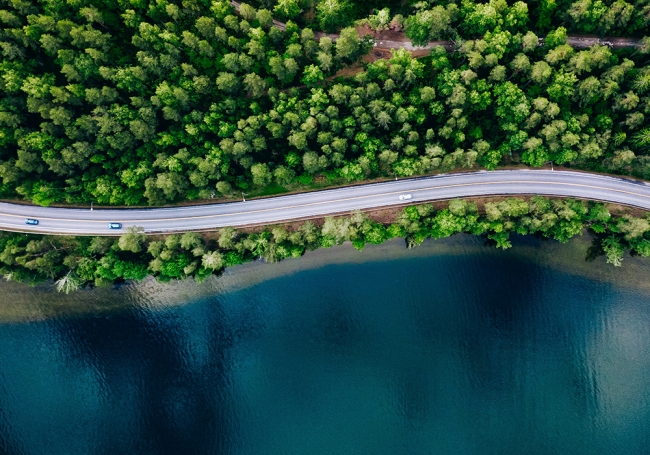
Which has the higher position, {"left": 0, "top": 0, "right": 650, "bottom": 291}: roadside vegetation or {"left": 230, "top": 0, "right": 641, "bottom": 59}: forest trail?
{"left": 230, "top": 0, "right": 641, "bottom": 59}: forest trail

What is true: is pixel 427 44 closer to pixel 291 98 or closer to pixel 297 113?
pixel 291 98

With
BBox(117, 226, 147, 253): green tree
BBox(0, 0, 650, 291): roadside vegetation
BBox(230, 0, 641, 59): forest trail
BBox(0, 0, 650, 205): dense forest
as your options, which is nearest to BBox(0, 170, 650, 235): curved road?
BBox(117, 226, 147, 253): green tree

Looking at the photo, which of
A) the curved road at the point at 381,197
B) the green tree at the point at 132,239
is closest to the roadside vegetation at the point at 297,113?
the green tree at the point at 132,239

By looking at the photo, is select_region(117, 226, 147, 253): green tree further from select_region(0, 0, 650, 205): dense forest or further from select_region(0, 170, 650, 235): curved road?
select_region(0, 0, 650, 205): dense forest

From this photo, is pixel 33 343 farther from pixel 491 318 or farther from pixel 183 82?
pixel 491 318

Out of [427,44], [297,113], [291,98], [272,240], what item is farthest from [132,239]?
[427,44]

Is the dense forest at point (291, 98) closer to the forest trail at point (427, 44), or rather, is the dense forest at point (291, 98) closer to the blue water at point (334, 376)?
the forest trail at point (427, 44)
